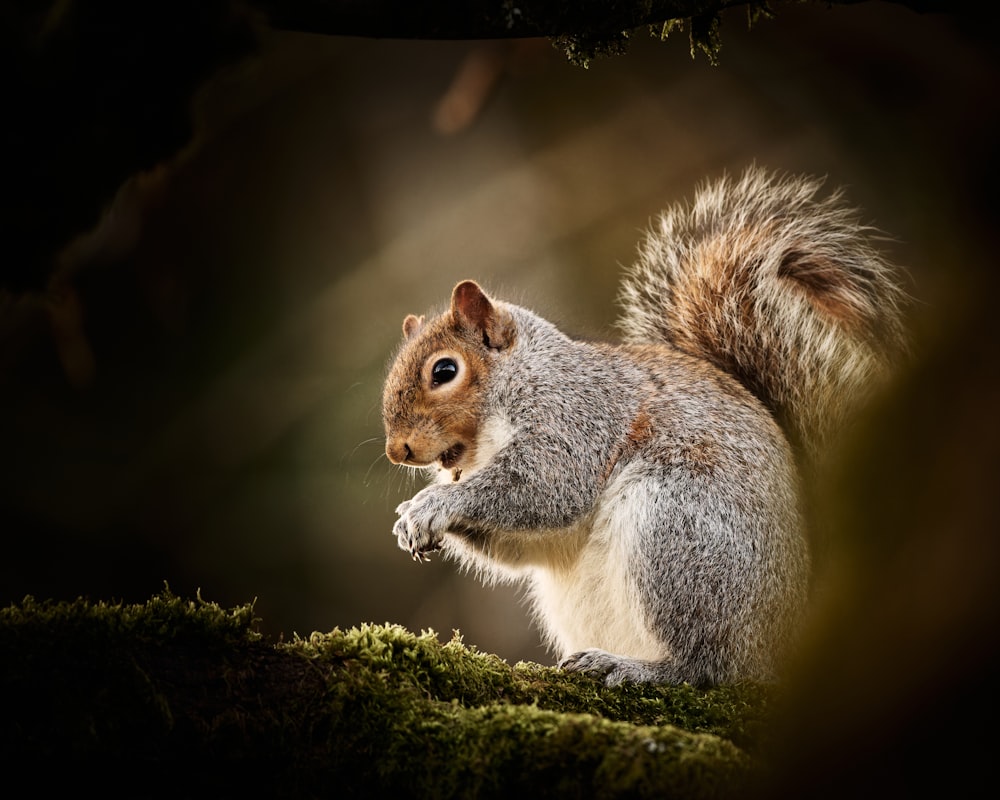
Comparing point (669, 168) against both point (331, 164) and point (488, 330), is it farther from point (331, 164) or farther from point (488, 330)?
point (488, 330)

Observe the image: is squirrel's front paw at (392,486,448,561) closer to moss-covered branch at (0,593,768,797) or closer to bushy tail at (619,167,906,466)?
moss-covered branch at (0,593,768,797)

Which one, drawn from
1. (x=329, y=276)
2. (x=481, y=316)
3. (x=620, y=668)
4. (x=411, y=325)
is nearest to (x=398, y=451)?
(x=481, y=316)

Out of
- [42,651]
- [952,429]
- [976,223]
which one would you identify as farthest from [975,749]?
[42,651]

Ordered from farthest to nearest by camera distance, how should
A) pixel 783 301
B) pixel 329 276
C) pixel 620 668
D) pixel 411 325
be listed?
pixel 329 276 → pixel 411 325 → pixel 783 301 → pixel 620 668

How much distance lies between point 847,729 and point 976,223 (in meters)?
0.34

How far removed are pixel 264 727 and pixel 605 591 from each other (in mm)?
1018

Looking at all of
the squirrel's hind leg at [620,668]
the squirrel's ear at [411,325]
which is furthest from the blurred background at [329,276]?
the squirrel's hind leg at [620,668]

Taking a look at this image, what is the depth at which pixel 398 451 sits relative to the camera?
2086mm

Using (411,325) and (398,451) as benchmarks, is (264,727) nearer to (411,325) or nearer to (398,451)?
(398,451)

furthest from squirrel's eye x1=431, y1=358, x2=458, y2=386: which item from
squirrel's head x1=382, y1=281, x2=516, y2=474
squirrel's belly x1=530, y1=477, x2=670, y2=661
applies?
squirrel's belly x1=530, y1=477, x2=670, y2=661

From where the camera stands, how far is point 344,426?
12.0 feet

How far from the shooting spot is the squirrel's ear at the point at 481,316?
2.22m

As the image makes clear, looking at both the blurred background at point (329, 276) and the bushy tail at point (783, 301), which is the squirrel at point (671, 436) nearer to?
the bushy tail at point (783, 301)

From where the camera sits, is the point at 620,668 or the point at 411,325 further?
the point at 411,325
